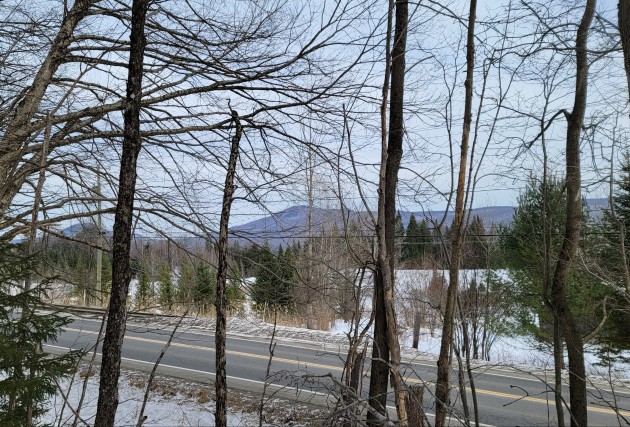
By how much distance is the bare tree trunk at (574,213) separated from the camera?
4.85 metres

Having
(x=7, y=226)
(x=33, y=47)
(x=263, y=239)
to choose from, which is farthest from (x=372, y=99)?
(x=7, y=226)

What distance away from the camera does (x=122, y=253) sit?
11.9 ft

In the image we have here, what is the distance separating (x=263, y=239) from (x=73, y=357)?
7.87 ft

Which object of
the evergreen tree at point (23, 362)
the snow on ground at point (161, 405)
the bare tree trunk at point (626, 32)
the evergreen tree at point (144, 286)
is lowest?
the snow on ground at point (161, 405)

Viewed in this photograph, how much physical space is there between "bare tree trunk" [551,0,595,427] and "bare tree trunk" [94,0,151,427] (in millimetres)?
3877

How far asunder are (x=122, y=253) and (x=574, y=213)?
4.64m

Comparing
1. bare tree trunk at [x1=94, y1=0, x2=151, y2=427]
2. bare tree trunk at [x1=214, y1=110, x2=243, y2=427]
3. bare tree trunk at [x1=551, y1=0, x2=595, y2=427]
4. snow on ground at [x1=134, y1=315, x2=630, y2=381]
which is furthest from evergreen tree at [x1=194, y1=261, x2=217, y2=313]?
snow on ground at [x1=134, y1=315, x2=630, y2=381]

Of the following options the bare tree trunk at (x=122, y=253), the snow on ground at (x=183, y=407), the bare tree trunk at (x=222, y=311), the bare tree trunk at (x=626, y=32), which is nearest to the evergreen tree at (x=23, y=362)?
the bare tree trunk at (x=122, y=253)

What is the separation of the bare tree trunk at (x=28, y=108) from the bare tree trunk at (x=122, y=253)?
2.08 metres

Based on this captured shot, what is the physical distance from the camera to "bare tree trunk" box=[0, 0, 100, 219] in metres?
5.37

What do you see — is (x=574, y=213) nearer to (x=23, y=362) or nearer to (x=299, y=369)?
(x=299, y=369)

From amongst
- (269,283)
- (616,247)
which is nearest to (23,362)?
(269,283)

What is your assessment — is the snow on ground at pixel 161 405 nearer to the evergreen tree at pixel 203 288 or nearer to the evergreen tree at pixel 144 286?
the evergreen tree at pixel 144 286

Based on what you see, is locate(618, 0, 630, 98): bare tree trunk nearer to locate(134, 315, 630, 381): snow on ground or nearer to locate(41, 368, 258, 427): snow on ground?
locate(41, 368, 258, 427): snow on ground
